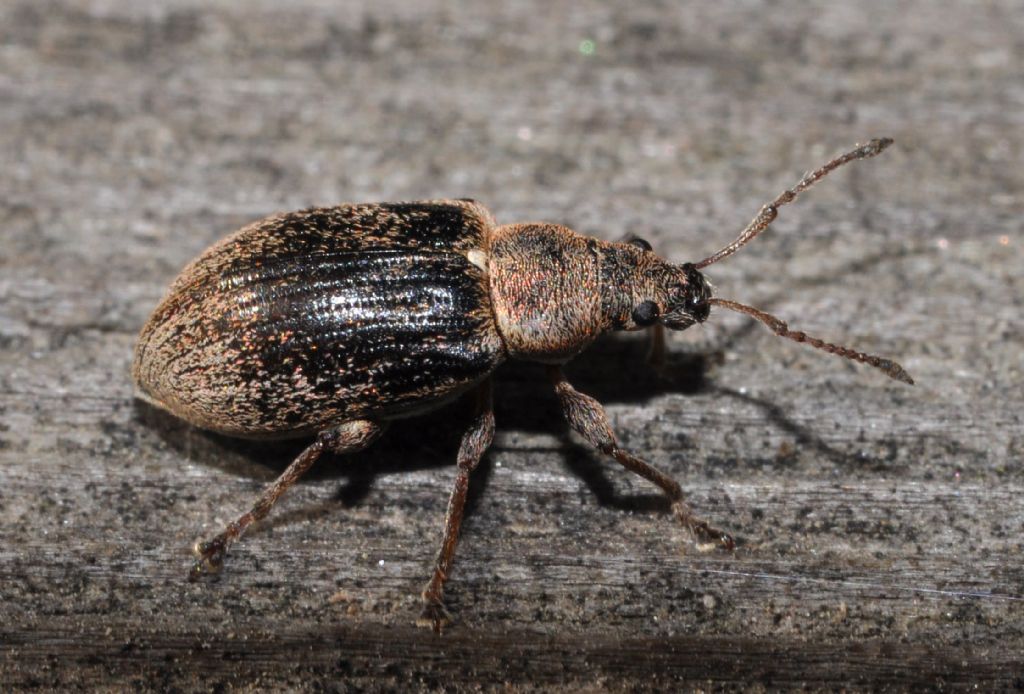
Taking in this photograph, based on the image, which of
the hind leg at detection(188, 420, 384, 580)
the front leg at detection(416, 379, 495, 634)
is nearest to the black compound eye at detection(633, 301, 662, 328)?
the front leg at detection(416, 379, 495, 634)

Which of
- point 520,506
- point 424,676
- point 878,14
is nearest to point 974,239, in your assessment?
point 878,14

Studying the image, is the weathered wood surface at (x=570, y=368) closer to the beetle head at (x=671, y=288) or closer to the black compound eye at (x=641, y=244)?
the beetle head at (x=671, y=288)

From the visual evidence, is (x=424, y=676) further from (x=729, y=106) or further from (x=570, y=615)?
(x=729, y=106)

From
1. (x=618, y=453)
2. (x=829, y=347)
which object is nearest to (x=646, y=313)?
(x=618, y=453)

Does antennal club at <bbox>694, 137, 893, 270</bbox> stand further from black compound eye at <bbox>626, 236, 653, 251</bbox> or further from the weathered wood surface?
the weathered wood surface

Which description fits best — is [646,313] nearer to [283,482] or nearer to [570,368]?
[570,368]

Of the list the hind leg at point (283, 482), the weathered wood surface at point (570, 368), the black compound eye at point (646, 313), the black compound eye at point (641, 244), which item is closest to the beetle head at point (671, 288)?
the black compound eye at point (646, 313)

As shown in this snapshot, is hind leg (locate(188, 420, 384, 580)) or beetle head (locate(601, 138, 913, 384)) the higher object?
beetle head (locate(601, 138, 913, 384))
